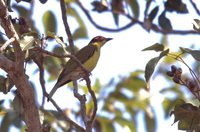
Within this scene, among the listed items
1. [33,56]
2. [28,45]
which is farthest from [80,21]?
[28,45]

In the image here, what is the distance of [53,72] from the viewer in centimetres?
625

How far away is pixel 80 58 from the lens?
4.83 metres

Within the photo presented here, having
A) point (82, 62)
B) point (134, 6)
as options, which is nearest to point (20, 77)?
point (82, 62)

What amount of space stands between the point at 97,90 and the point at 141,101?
478 mm

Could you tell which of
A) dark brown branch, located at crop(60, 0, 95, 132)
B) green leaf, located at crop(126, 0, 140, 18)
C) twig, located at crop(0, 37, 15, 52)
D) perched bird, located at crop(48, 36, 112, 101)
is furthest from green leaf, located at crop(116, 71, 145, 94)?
twig, located at crop(0, 37, 15, 52)

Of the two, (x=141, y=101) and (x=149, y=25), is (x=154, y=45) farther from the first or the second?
(x=141, y=101)

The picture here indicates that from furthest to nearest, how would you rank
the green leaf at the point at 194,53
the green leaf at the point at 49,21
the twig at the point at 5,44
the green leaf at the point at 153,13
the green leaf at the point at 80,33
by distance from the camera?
the green leaf at the point at 80,33, the green leaf at the point at 49,21, the green leaf at the point at 153,13, the green leaf at the point at 194,53, the twig at the point at 5,44

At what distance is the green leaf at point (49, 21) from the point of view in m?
5.82

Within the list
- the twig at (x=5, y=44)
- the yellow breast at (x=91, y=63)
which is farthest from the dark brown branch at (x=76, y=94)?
the yellow breast at (x=91, y=63)

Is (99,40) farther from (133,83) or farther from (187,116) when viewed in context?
(187,116)

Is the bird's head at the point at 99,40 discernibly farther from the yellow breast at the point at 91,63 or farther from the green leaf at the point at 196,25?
the green leaf at the point at 196,25

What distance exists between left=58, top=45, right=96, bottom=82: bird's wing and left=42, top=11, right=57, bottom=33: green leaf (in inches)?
30.9

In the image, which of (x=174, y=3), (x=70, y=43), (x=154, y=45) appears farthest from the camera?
(x=174, y=3)

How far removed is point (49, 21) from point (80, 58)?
3.70 feet
